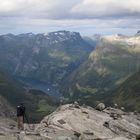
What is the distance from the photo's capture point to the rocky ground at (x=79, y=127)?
59062 millimetres

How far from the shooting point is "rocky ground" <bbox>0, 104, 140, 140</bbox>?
59062mm

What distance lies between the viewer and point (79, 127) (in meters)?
68.4

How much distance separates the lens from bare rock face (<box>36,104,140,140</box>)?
63.1 m

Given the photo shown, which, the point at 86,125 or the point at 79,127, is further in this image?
the point at 86,125

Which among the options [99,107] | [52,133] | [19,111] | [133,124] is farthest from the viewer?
[99,107]

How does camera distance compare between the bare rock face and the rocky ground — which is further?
the bare rock face

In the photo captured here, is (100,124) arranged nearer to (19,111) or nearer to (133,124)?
(133,124)

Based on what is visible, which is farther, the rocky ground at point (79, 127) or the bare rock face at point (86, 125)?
the bare rock face at point (86, 125)

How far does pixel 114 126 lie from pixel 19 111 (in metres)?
18.1

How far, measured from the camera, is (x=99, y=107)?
293 feet

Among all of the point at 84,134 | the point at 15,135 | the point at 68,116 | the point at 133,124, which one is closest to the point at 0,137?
the point at 15,135

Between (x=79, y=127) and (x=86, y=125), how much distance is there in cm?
183

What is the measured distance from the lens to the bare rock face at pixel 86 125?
207 feet

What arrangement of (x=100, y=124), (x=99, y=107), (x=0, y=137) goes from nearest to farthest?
(x=0, y=137) → (x=100, y=124) → (x=99, y=107)
